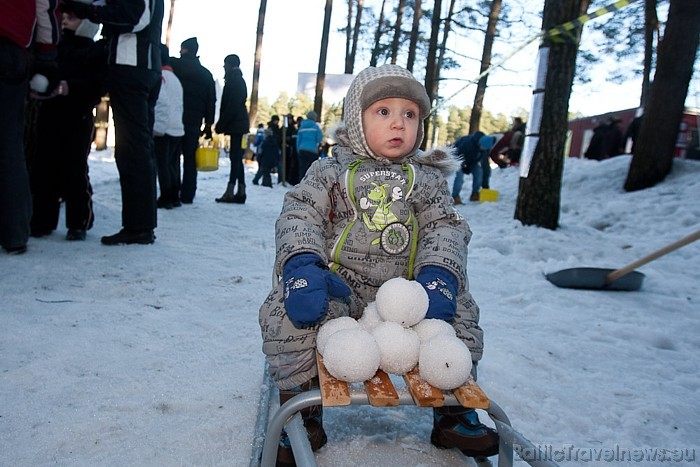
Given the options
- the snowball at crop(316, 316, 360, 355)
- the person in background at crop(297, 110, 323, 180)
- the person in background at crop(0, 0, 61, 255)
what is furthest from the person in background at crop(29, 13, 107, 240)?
the person in background at crop(297, 110, 323, 180)

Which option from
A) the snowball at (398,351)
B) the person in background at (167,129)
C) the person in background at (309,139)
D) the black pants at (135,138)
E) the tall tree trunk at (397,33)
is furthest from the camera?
the tall tree trunk at (397,33)

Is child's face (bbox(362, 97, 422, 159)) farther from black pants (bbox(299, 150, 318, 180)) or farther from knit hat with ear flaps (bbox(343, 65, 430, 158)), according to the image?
black pants (bbox(299, 150, 318, 180))

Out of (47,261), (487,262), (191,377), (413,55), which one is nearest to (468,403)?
(191,377)

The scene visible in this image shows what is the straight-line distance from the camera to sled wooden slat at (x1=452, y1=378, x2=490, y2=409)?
3.14 ft

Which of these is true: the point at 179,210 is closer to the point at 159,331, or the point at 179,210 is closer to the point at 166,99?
the point at 166,99

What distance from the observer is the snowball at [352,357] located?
1.00m

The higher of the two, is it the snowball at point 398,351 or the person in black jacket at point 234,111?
the person in black jacket at point 234,111

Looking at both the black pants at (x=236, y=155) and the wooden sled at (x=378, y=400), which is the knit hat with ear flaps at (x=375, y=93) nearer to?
the wooden sled at (x=378, y=400)

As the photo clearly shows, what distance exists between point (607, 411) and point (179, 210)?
14.8 ft

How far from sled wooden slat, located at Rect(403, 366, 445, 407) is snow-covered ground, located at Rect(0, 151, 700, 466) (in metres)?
0.44

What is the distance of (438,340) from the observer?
3.51 feet

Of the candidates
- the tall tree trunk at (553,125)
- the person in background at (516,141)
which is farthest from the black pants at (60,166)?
the person in background at (516,141)

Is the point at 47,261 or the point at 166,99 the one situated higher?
the point at 166,99

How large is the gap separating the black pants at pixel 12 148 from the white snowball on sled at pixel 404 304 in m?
2.38
